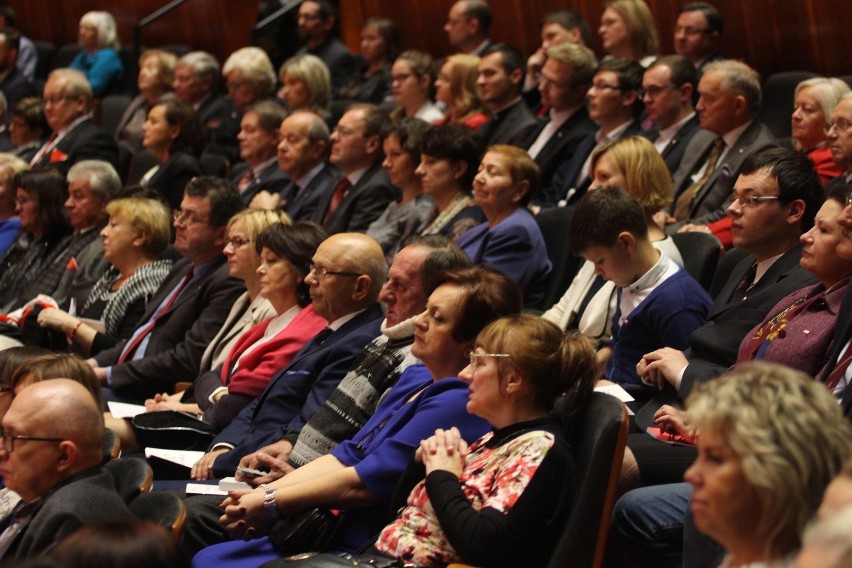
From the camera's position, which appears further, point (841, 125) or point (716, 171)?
point (716, 171)

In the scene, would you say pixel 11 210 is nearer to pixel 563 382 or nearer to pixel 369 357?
pixel 369 357

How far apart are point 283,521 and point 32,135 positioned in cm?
433

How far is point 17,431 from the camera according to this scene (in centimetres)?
215

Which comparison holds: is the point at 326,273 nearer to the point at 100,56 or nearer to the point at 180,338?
the point at 180,338

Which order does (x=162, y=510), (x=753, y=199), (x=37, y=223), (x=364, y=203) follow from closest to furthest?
(x=162, y=510) < (x=753, y=199) < (x=364, y=203) < (x=37, y=223)

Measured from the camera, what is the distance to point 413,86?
5379 millimetres

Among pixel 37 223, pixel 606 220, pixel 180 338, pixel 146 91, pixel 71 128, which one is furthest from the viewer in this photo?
pixel 146 91

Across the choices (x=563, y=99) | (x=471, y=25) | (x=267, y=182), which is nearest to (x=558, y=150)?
(x=563, y=99)

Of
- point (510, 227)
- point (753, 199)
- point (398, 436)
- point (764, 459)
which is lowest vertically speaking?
point (510, 227)

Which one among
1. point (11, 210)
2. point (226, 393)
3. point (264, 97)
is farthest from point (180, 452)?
point (264, 97)

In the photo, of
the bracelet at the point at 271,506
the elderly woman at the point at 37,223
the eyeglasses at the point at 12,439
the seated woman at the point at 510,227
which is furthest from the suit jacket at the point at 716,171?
the elderly woman at the point at 37,223

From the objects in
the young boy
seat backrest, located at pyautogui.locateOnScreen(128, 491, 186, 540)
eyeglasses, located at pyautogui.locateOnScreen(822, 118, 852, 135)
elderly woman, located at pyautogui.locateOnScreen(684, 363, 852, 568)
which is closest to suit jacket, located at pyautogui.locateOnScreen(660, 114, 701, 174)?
eyeglasses, located at pyautogui.locateOnScreen(822, 118, 852, 135)

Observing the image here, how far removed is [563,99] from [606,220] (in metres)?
1.75

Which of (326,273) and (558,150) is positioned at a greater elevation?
(326,273)
